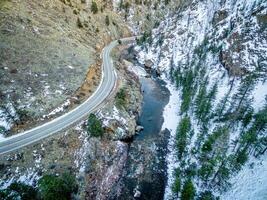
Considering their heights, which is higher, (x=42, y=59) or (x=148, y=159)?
(x=42, y=59)

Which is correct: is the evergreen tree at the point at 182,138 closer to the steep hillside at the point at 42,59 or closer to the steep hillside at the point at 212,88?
the steep hillside at the point at 212,88

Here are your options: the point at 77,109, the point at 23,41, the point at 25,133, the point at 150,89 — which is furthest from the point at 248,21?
the point at 25,133

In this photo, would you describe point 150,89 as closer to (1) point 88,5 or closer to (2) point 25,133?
(2) point 25,133

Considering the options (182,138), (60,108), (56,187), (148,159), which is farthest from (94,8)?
(56,187)

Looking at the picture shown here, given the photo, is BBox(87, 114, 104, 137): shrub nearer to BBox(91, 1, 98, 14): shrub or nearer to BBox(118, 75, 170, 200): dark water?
BBox(118, 75, 170, 200): dark water

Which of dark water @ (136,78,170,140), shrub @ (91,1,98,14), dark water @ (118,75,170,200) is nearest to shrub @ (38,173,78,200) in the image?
dark water @ (118,75,170,200)

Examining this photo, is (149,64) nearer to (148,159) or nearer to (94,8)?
(94,8)

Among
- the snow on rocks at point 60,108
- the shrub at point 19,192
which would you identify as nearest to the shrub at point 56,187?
the shrub at point 19,192
